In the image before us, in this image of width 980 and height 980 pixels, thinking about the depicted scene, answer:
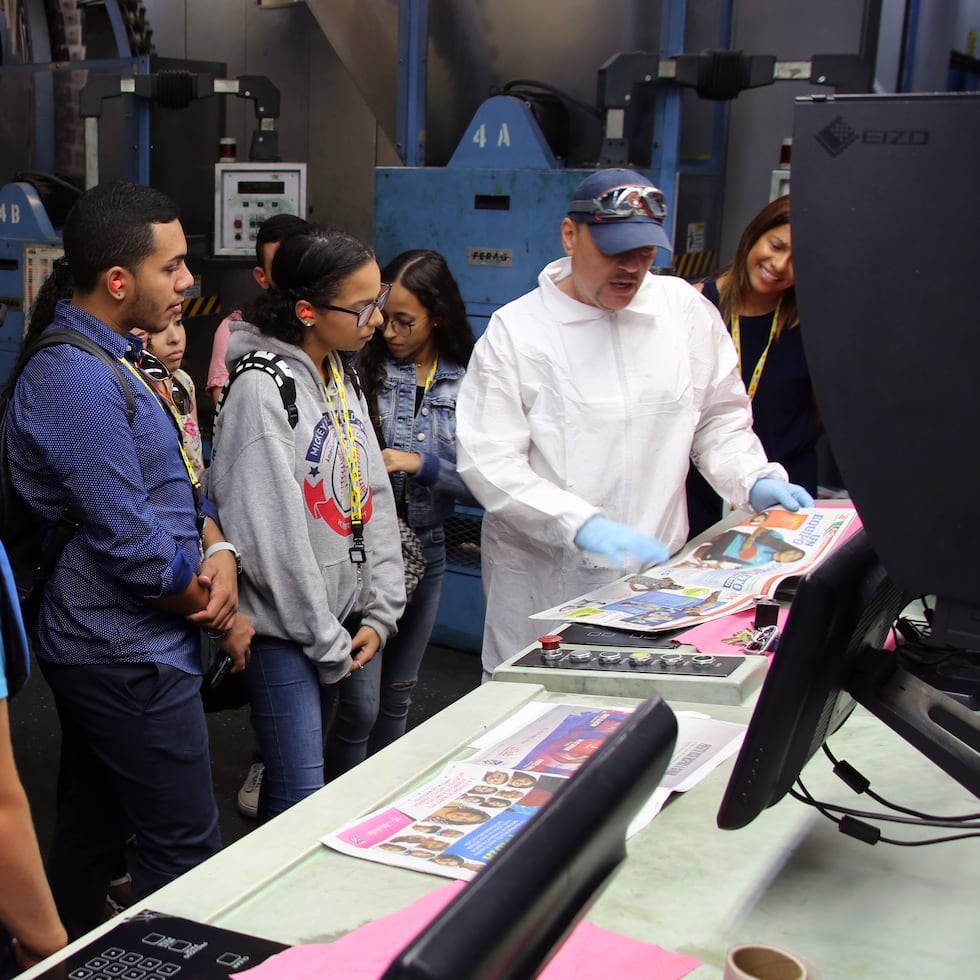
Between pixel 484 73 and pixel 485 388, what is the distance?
10.2 ft

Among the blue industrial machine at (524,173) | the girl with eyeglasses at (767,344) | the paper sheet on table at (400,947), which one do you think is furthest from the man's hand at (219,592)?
the blue industrial machine at (524,173)

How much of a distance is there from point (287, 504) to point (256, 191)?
299 cm

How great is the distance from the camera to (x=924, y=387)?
2.81 feet

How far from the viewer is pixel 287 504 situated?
2141 mm

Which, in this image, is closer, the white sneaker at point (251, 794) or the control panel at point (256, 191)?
the white sneaker at point (251, 794)

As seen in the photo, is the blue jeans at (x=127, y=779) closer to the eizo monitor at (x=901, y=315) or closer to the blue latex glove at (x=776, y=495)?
the blue latex glove at (x=776, y=495)

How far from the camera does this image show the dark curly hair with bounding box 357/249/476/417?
292cm

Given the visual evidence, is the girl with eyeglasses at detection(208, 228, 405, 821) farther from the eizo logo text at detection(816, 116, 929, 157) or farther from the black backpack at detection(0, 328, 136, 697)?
the eizo logo text at detection(816, 116, 929, 157)

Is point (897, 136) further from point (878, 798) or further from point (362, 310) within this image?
point (362, 310)

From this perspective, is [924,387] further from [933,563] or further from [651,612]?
[651,612]

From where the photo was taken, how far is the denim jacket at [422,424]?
2.91 meters

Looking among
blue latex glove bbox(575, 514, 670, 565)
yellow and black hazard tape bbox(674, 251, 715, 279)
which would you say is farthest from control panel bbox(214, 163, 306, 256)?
blue latex glove bbox(575, 514, 670, 565)

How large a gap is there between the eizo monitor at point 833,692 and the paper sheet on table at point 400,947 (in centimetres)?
15

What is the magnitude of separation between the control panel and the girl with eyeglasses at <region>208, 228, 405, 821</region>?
2553 millimetres
